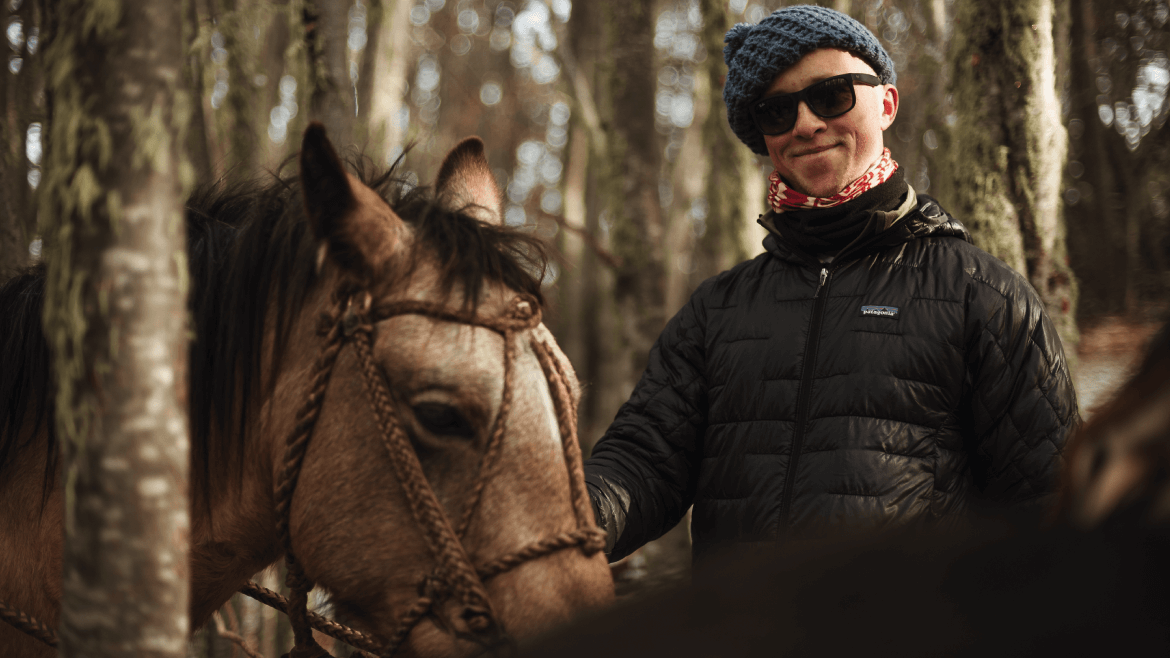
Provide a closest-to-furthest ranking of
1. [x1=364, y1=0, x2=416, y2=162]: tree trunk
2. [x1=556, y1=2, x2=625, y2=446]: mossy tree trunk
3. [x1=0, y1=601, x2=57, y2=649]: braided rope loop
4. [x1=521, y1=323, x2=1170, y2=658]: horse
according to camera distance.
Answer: [x1=521, y1=323, x2=1170, y2=658]: horse, [x1=0, y1=601, x2=57, y2=649]: braided rope loop, [x1=364, y1=0, x2=416, y2=162]: tree trunk, [x1=556, y1=2, x2=625, y2=446]: mossy tree trunk

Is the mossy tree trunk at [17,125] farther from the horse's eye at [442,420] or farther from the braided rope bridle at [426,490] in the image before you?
the horse's eye at [442,420]

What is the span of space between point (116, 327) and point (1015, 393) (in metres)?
2.08

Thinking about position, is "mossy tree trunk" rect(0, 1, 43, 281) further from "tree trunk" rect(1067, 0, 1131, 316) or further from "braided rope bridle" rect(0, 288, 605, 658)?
"tree trunk" rect(1067, 0, 1131, 316)

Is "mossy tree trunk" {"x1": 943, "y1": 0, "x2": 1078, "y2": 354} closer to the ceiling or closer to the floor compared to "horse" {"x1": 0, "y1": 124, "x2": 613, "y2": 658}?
closer to the ceiling

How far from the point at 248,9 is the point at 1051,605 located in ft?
17.4

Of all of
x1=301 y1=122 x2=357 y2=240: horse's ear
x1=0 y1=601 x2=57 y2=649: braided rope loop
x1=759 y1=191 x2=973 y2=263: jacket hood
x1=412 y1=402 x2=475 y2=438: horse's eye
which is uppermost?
x1=301 y1=122 x2=357 y2=240: horse's ear

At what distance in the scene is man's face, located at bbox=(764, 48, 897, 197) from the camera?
2.26 m

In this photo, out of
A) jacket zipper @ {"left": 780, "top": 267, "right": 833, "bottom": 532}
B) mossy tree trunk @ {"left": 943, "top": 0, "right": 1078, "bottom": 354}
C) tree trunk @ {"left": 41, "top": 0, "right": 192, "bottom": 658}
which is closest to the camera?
tree trunk @ {"left": 41, "top": 0, "right": 192, "bottom": 658}

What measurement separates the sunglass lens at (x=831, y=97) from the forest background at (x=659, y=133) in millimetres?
913

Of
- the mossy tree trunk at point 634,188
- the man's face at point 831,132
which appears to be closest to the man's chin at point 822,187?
the man's face at point 831,132

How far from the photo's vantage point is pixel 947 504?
6.73 feet

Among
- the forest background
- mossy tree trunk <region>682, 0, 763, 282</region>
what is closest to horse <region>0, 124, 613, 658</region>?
the forest background

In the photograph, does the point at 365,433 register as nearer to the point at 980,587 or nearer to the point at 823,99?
the point at 980,587

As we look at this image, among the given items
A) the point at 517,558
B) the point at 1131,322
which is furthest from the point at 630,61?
the point at 1131,322
